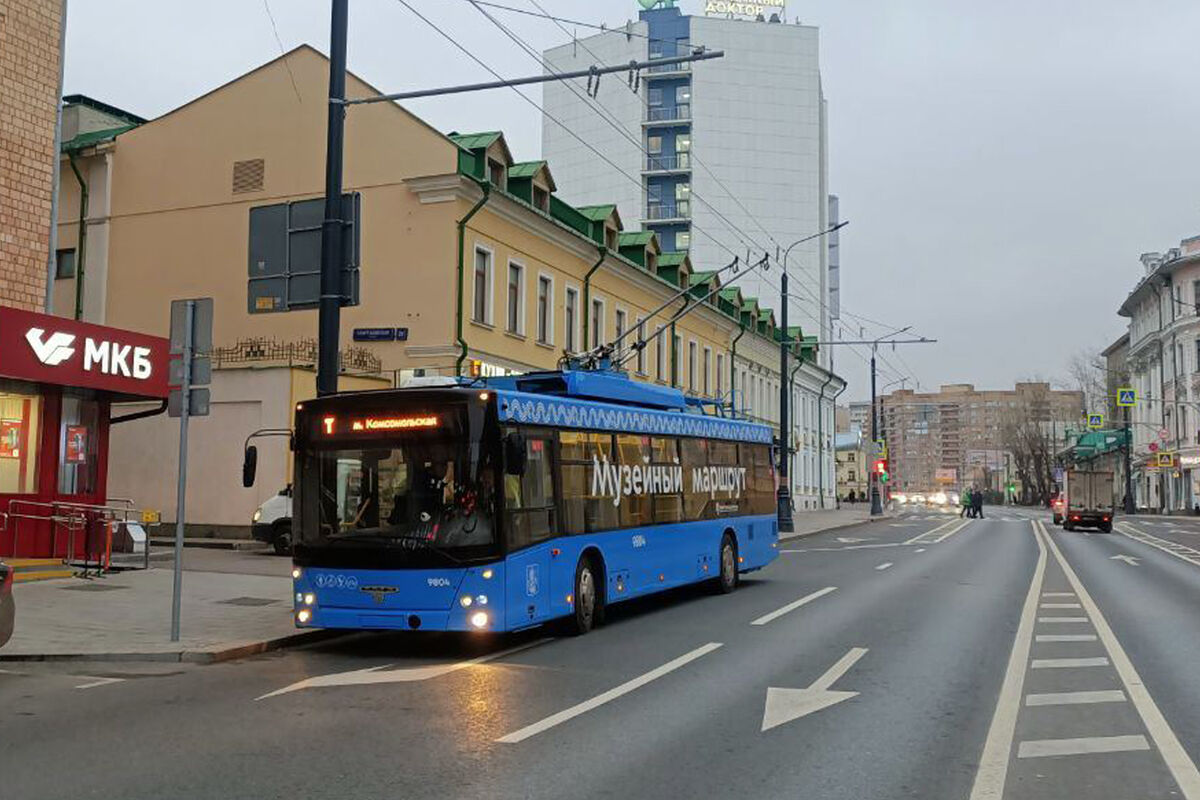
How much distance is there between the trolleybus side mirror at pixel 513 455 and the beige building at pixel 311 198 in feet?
50.1

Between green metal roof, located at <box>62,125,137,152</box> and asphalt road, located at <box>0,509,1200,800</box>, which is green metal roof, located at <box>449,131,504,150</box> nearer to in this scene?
green metal roof, located at <box>62,125,137,152</box>

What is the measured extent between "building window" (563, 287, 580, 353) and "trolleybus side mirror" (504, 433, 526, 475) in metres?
22.4

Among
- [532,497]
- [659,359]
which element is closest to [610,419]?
[532,497]

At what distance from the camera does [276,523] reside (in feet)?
72.2

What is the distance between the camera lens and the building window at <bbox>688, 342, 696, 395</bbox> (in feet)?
148

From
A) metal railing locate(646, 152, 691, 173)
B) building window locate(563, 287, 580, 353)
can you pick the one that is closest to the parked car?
building window locate(563, 287, 580, 353)

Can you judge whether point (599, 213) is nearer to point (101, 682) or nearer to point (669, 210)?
point (101, 682)

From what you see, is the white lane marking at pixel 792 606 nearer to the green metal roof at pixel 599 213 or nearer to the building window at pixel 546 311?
the building window at pixel 546 311

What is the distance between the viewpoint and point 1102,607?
15.0 meters

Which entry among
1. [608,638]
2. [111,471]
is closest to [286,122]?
[111,471]

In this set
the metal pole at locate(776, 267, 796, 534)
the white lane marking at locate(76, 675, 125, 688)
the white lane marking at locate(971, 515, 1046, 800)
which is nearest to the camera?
the white lane marking at locate(971, 515, 1046, 800)

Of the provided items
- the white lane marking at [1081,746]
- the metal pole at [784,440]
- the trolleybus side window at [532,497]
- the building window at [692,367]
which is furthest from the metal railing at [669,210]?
the white lane marking at [1081,746]

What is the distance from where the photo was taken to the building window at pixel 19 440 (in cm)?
1641

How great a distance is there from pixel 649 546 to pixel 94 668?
6.96m
